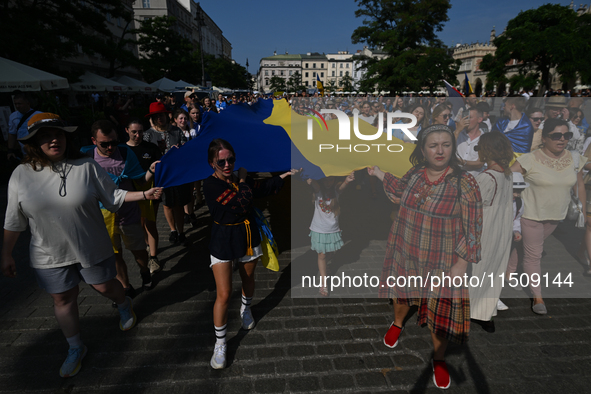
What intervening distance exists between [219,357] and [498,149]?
10.3 ft

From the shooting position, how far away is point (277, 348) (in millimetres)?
3270

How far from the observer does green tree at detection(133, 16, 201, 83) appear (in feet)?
108

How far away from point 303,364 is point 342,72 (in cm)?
18249

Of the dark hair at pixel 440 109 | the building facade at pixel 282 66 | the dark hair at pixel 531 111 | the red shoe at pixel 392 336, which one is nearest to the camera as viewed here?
the red shoe at pixel 392 336

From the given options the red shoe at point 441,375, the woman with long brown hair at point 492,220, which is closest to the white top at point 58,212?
the red shoe at point 441,375

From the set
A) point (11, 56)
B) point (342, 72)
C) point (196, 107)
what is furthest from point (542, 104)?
point (342, 72)

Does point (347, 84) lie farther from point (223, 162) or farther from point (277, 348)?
point (277, 348)

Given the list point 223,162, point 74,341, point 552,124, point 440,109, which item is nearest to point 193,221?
point 74,341

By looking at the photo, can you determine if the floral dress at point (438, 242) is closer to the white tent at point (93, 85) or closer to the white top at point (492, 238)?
the white top at point (492, 238)

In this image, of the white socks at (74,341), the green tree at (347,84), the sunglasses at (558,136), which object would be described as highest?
the green tree at (347,84)

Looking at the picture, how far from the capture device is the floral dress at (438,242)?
2.69 m

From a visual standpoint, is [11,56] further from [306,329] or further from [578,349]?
[578,349]

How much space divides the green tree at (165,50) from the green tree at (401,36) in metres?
17.9

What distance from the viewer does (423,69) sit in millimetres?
27453
